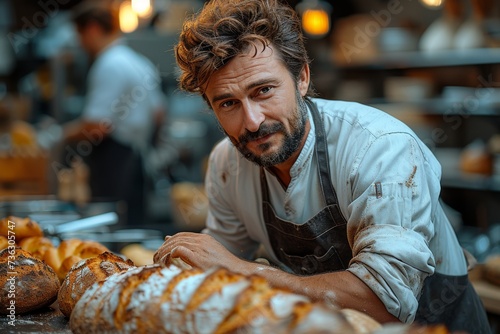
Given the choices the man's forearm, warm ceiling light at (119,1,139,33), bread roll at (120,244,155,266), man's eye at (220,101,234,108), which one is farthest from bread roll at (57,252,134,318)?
warm ceiling light at (119,1,139,33)

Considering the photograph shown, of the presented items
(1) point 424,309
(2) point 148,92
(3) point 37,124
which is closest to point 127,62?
(2) point 148,92

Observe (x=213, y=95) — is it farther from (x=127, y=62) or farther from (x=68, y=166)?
(x=68, y=166)

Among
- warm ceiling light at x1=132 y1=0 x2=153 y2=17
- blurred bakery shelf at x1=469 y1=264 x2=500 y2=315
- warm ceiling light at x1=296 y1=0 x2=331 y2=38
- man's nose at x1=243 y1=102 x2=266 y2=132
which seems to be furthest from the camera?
warm ceiling light at x1=296 y1=0 x2=331 y2=38

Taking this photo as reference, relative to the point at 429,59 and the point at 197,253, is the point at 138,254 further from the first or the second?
the point at 429,59

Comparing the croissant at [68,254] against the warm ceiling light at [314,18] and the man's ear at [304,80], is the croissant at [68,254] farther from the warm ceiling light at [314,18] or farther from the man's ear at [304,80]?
the warm ceiling light at [314,18]

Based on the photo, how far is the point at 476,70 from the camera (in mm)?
5770

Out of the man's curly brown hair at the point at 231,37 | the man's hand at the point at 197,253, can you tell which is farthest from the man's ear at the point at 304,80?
the man's hand at the point at 197,253

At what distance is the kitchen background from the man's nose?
1571 mm

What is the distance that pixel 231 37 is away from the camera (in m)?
2.18

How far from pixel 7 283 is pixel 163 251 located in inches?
15.7

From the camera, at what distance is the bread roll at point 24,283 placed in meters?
1.91

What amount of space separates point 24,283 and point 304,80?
105 cm

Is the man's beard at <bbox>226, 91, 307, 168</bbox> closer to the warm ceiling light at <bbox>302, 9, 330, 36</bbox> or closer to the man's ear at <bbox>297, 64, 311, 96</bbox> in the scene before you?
the man's ear at <bbox>297, 64, 311, 96</bbox>

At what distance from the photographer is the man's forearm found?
191 cm
